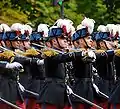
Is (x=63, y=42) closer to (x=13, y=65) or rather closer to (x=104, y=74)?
(x=13, y=65)

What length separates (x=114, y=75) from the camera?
40.5 ft

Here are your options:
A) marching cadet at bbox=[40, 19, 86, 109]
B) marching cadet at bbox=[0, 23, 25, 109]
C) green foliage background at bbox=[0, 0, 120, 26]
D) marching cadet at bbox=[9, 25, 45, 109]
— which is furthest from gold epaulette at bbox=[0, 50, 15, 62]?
green foliage background at bbox=[0, 0, 120, 26]

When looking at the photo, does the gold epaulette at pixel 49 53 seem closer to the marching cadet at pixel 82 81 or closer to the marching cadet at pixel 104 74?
the marching cadet at pixel 82 81

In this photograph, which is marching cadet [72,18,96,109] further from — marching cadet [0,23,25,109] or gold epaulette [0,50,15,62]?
gold epaulette [0,50,15,62]

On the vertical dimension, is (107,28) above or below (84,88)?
above

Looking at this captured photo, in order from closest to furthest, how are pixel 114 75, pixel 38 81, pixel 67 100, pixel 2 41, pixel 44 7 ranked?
pixel 67 100
pixel 114 75
pixel 38 81
pixel 2 41
pixel 44 7

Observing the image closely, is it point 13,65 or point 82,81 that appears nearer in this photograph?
point 13,65

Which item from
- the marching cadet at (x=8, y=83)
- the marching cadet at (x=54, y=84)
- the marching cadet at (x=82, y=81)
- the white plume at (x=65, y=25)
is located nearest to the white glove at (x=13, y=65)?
the marching cadet at (x=8, y=83)

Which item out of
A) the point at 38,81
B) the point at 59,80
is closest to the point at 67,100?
the point at 59,80

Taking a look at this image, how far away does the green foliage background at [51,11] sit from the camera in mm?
24828

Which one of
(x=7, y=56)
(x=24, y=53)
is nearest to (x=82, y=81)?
(x=7, y=56)

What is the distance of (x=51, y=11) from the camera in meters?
25.3

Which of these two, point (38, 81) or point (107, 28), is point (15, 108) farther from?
point (107, 28)

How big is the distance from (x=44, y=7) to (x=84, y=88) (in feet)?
43.2
